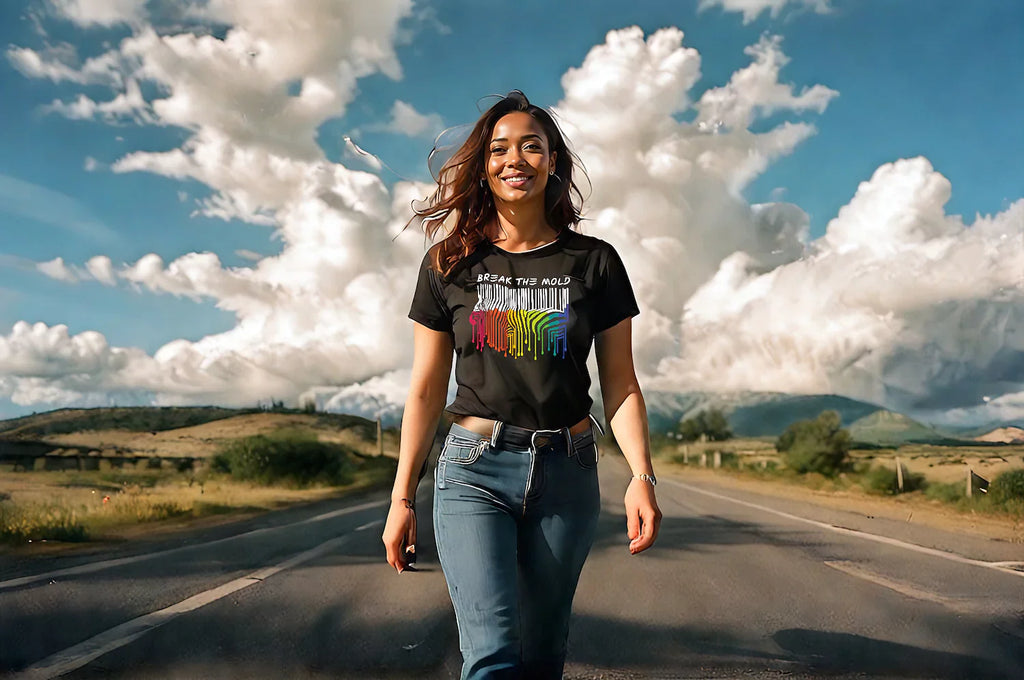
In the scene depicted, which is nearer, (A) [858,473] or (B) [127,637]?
(B) [127,637]

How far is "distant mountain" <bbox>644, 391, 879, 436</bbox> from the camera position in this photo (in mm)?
3742

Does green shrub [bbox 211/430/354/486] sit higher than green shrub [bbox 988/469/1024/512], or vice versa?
green shrub [bbox 211/430/354/486]

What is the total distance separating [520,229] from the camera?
2.06 meters

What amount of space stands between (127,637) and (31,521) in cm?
101

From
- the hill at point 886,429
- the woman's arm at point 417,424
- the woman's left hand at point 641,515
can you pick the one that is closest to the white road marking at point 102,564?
the woman's arm at point 417,424

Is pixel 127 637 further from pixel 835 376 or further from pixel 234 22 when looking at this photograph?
pixel 835 376

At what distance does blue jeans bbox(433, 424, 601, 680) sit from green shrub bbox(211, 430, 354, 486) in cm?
238

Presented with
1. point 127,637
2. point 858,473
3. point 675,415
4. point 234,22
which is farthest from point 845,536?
point 234,22

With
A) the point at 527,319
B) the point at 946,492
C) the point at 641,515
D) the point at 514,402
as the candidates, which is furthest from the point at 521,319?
the point at 946,492

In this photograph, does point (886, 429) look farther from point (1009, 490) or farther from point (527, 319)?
point (527, 319)

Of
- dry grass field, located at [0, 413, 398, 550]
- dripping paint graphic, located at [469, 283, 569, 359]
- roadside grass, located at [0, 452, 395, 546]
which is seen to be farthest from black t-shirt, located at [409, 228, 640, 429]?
roadside grass, located at [0, 452, 395, 546]

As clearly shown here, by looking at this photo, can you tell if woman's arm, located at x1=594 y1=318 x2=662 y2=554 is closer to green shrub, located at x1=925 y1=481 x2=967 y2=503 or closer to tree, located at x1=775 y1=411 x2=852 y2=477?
tree, located at x1=775 y1=411 x2=852 y2=477

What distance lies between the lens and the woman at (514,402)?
5.87 ft

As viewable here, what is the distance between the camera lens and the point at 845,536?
3805 millimetres
